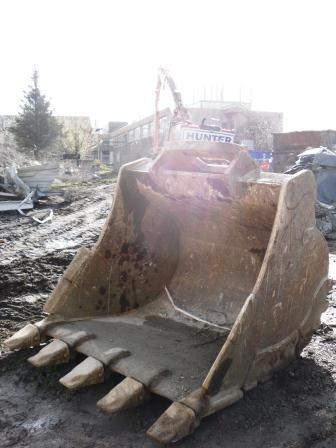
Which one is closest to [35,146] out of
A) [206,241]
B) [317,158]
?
[317,158]

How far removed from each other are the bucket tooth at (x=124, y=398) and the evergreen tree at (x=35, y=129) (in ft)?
107

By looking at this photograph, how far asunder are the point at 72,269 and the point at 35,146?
32.2m

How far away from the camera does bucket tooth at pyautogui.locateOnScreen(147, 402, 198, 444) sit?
213 centimetres

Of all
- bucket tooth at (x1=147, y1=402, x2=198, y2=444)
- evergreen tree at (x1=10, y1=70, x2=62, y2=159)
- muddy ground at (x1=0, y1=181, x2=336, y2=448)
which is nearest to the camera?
bucket tooth at (x1=147, y1=402, x2=198, y2=444)

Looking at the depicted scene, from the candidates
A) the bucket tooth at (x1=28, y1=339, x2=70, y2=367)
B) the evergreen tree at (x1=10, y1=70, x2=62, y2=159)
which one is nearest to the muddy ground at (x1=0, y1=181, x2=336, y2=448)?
the bucket tooth at (x1=28, y1=339, x2=70, y2=367)

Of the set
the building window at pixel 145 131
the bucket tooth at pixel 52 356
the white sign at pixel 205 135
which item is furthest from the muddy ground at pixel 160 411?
the building window at pixel 145 131

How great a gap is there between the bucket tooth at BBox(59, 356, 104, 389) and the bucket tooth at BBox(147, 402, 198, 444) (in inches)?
19.8

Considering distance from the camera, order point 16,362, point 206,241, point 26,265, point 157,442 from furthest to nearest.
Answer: point 26,265 < point 206,241 < point 16,362 < point 157,442

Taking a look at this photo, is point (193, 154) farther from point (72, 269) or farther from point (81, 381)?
point (81, 381)

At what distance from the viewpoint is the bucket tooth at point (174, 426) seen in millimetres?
2127

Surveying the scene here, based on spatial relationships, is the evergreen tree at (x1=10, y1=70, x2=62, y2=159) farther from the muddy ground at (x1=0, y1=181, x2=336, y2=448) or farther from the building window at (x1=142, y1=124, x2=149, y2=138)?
the muddy ground at (x1=0, y1=181, x2=336, y2=448)

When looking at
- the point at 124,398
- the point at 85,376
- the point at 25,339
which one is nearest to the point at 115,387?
the point at 124,398

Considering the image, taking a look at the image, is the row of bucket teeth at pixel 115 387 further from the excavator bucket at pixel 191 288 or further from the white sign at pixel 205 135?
the white sign at pixel 205 135

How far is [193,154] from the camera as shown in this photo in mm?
3307
